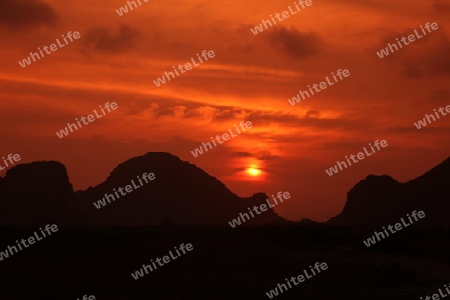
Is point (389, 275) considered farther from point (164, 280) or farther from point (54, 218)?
point (54, 218)

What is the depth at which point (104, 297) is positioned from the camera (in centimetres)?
2438

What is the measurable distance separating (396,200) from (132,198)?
2202 inches

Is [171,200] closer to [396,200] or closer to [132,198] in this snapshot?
[132,198]

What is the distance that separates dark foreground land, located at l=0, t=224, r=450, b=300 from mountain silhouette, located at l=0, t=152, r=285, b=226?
165 ft

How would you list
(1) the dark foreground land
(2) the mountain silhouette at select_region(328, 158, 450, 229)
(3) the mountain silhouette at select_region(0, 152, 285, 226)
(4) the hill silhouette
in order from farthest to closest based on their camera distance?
1. (3) the mountain silhouette at select_region(0, 152, 285, 226)
2. (4) the hill silhouette
3. (2) the mountain silhouette at select_region(328, 158, 450, 229)
4. (1) the dark foreground land

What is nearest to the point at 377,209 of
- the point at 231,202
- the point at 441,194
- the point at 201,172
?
the point at 441,194

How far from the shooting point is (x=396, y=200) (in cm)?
11131

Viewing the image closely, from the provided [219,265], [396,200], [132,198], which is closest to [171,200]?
[132,198]

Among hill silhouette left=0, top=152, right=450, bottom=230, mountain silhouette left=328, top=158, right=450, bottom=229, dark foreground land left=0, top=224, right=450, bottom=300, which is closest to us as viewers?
dark foreground land left=0, top=224, right=450, bottom=300

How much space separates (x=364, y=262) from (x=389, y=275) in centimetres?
561

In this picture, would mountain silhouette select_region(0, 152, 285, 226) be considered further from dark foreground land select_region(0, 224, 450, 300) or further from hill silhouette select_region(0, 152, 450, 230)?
dark foreground land select_region(0, 224, 450, 300)

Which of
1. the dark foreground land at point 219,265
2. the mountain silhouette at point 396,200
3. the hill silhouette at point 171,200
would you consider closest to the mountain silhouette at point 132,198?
the hill silhouette at point 171,200

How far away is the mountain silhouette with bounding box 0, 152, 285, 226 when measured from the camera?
112 meters

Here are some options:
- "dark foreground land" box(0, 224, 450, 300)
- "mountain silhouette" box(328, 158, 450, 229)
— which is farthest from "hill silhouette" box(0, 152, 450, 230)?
"dark foreground land" box(0, 224, 450, 300)
